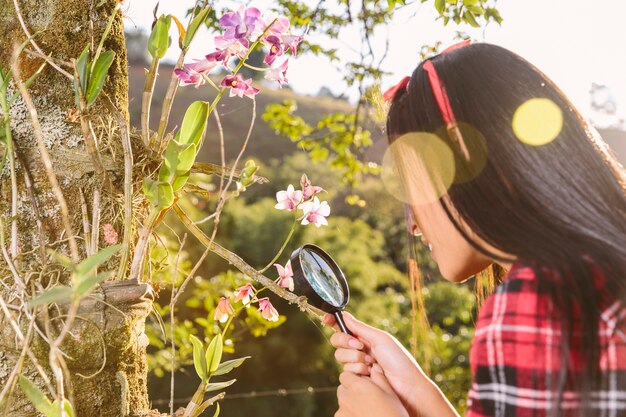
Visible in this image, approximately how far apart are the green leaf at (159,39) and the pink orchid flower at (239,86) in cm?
13

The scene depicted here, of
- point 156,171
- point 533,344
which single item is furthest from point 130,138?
point 533,344

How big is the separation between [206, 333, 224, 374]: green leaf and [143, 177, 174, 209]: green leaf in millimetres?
274

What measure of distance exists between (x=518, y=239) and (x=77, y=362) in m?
0.68

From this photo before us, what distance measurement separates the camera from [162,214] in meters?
1.12

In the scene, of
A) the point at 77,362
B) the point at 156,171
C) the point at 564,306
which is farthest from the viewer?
the point at 156,171

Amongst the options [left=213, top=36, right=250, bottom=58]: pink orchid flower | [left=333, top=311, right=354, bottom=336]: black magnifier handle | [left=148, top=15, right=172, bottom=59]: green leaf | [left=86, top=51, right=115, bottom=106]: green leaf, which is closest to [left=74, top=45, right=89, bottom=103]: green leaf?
[left=86, top=51, right=115, bottom=106]: green leaf

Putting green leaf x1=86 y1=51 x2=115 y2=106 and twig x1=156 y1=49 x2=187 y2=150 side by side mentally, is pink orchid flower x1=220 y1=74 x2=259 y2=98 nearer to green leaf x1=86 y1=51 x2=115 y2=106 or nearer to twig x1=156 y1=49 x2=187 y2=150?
twig x1=156 y1=49 x2=187 y2=150

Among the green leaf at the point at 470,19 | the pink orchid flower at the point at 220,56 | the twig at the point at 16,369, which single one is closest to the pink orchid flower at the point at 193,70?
the pink orchid flower at the point at 220,56

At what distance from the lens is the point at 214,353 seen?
1.17 meters

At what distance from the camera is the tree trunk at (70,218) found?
3.36 feet

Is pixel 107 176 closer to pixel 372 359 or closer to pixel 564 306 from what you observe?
pixel 372 359

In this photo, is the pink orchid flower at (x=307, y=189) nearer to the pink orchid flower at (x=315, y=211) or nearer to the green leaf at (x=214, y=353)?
the pink orchid flower at (x=315, y=211)

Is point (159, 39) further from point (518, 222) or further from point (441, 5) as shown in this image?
point (441, 5)

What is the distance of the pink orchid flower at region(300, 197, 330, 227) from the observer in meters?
1.36
